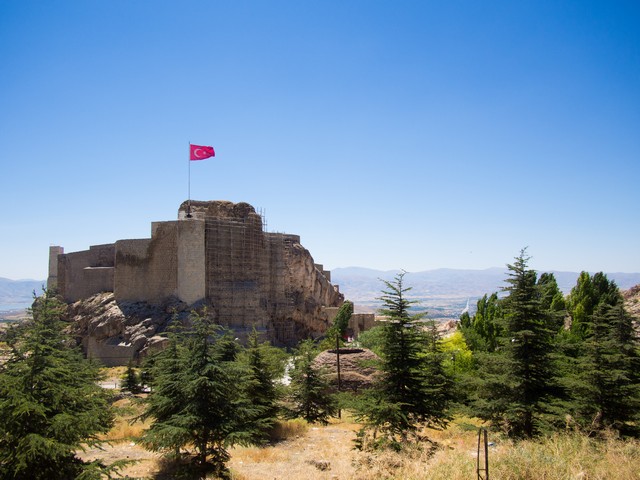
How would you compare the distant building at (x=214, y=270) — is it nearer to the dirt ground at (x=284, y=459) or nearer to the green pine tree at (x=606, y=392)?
the dirt ground at (x=284, y=459)

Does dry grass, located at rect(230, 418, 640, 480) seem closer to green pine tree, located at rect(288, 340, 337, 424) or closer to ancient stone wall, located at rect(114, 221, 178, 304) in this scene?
green pine tree, located at rect(288, 340, 337, 424)

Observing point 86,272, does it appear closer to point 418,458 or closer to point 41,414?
point 41,414

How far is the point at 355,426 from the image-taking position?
18.2 meters

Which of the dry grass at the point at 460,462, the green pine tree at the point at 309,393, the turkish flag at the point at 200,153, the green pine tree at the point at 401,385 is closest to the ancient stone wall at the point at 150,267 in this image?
the turkish flag at the point at 200,153

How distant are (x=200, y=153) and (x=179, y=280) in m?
11.6

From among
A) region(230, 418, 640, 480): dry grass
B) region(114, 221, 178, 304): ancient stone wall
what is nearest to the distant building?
region(114, 221, 178, 304): ancient stone wall

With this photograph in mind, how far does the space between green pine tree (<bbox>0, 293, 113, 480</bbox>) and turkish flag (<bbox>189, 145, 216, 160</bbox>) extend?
1325 inches

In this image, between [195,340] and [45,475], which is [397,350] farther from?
[45,475]

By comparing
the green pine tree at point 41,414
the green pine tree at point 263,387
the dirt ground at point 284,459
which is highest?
the green pine tree at point 41,414

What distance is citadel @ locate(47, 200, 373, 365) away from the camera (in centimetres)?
3853

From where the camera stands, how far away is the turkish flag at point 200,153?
41.7 meters

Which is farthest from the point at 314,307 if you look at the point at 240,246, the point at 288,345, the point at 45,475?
the point at 45,475

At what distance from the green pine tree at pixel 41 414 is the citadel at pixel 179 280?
27594 millimetres

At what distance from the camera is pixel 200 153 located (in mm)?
41938
